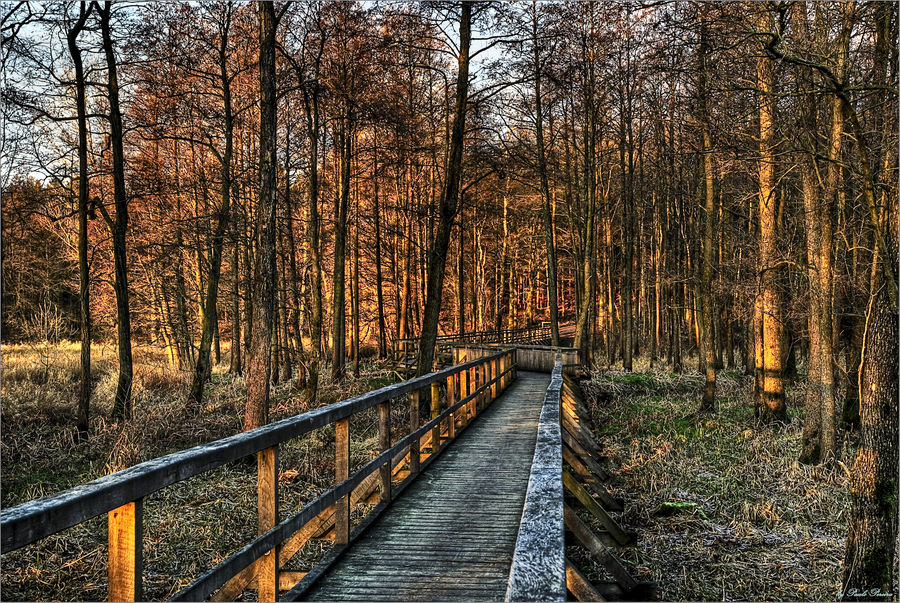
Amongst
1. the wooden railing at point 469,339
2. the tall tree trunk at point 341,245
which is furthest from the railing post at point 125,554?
the tall tree trunk at point 341,245

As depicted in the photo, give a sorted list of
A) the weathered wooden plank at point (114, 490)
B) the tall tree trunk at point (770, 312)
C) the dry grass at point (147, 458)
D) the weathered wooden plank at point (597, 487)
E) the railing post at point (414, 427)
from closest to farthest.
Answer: the weathered wooden plank at point (114, 490)
the dry grass at point (147, 458)
the railing post at point (414, 427)
the weathered wooden plank at point (597, 487)
the tall tree trunk at point (770, 312)

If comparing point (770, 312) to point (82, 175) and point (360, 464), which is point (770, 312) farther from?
point (82, 175)

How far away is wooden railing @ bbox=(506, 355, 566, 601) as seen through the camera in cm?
160

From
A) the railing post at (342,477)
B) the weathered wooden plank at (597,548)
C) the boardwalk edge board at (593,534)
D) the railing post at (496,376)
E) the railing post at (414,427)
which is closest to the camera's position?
the boardwalk edge board at (593,534)

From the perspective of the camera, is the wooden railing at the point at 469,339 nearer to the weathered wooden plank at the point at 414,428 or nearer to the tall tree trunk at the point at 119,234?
the tall tree trunk at the point at 119,234

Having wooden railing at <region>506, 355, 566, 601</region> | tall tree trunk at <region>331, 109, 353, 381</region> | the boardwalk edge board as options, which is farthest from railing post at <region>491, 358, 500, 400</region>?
wooden railing at <region>506, 355, 566, 601</region>

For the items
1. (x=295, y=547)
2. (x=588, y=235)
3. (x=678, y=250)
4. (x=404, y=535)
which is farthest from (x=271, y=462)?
(x=678, y=250)

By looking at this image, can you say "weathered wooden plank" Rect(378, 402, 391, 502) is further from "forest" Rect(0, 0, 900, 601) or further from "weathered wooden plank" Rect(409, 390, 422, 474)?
"forest" Rect(0, 0, 900, 601)

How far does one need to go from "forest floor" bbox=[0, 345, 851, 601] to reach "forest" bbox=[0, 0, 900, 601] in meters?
0.06

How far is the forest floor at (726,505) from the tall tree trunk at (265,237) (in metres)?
6.68

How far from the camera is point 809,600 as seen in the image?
6430 millimetres

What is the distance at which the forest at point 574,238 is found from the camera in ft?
23.9

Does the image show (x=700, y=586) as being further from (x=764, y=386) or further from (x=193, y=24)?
(x=193, y=24)

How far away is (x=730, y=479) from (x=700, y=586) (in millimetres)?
4201
